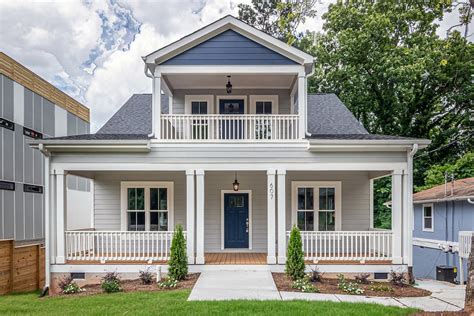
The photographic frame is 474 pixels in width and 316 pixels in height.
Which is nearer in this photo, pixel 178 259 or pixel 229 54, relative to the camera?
pixel 178 259

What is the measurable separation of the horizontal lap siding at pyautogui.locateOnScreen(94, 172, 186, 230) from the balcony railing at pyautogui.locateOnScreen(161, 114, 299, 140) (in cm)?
151

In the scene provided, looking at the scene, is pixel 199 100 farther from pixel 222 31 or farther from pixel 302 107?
pixel 302 107

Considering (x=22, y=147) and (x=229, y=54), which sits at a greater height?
(x=229, y=54)

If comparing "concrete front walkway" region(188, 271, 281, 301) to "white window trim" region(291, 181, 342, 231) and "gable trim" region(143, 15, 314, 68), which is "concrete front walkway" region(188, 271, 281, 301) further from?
"gable trim" region(143, 15, 314, 68)

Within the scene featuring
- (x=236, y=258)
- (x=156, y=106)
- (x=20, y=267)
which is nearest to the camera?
(x=156, y=106)

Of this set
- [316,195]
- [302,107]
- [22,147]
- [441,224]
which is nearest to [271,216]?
[316,195]

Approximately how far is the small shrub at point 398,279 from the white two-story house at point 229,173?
257 millimetres

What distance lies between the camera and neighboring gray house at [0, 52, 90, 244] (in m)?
13.6

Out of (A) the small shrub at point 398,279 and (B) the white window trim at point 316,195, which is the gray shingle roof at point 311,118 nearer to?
(B) the white window trim at point 316,195

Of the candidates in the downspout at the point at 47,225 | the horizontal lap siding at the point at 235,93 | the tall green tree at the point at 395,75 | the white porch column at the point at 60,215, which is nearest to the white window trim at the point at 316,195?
the horizontal lap siding at the point at 235,93

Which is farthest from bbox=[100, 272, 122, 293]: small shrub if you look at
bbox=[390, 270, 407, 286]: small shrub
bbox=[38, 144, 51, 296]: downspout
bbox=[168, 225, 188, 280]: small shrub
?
bbox=[390, 270, 407, 286]: small shrub

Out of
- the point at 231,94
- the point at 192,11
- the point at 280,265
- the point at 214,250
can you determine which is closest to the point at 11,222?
the point at 214,250

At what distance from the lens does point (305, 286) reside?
8.23m

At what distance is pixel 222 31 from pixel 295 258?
632cm
